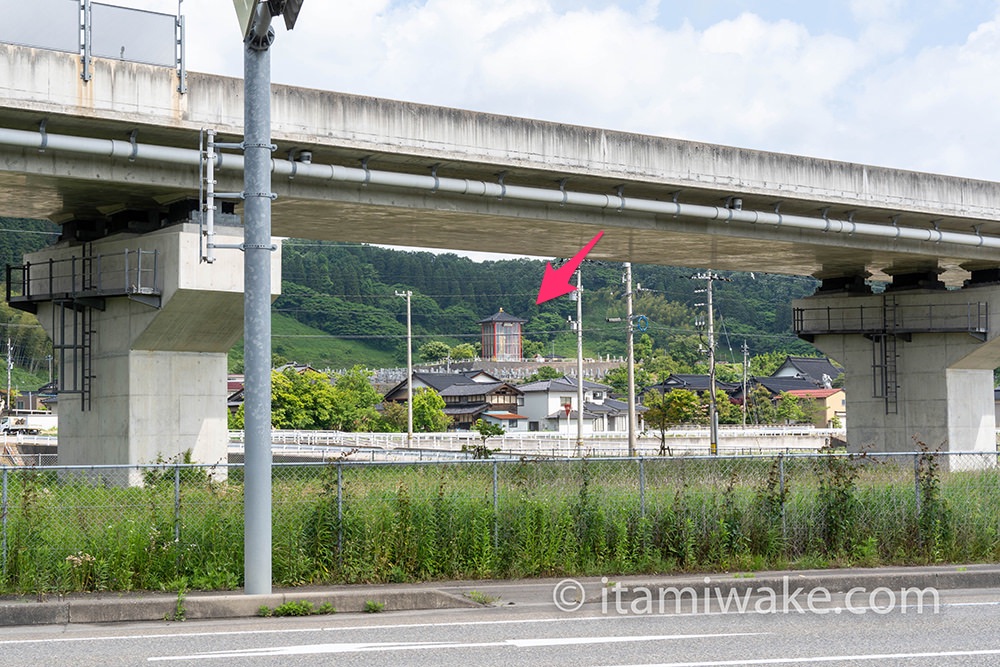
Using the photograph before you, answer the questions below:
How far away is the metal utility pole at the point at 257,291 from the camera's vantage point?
11250 millimetres

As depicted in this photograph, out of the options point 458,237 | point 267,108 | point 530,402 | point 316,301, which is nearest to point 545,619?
point 267,108

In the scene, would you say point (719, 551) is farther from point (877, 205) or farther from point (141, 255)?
point (877, 205)

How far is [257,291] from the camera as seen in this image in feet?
37.6

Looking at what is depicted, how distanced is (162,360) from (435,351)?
142m

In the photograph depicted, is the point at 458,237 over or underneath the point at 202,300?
over

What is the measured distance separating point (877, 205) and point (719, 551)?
58.9 ft

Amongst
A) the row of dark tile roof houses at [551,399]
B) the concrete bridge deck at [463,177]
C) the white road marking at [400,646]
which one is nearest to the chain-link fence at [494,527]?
the white road marking at [400,646]

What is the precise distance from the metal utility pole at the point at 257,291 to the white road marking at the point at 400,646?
2.38m

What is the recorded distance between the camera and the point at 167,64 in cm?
2039

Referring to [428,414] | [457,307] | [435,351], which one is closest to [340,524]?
[428,414]

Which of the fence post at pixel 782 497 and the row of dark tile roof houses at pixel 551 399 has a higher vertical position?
the row of dark tile roof houses at pixel 551 399

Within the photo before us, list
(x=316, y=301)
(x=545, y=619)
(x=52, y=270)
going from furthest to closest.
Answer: (x=316, y=301), (x=52, y=270), (x=545, y=619)

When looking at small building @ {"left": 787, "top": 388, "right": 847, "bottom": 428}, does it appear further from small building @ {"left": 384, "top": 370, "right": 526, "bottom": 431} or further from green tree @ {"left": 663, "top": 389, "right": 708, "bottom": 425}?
small building @ {"left": 384, "top": 370, "right": 526, "bottom": 431}

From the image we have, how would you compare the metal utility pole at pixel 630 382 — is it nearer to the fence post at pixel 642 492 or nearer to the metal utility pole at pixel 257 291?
the fence post at pixel 642 492
